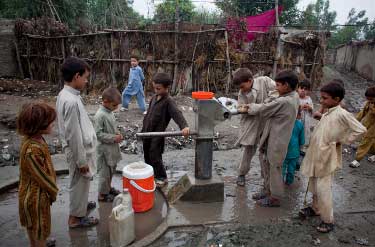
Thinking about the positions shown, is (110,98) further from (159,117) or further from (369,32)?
(369,32)

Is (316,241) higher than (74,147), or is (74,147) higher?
(74,147)

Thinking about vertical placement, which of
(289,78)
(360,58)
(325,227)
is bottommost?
(325,227)

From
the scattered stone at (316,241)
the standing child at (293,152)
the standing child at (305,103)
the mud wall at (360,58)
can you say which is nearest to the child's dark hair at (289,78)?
the standing child at (293,152)

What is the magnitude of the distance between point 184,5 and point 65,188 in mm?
18362

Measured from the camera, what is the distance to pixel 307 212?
10.3 feet

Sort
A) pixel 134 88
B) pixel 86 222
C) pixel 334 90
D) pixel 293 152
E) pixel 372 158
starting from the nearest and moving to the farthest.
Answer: pixel 334 90
pixel 86 222
pixel 293 152
pixel 372 158
pixel 134 88

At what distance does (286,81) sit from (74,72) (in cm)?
199

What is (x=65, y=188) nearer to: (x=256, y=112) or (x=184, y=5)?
(x=256, y=112)

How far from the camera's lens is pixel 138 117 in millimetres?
7527

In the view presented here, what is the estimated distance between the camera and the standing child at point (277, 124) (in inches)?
122

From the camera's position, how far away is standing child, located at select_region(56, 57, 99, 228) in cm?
264

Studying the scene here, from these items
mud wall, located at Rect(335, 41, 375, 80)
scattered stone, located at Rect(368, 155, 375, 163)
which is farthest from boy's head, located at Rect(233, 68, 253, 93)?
mud wall, located at Rect(335, 41, 375, 80)

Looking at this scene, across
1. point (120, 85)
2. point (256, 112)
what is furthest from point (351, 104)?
point (256, 112)

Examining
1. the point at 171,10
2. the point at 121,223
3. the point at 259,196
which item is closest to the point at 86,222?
the point at 121,223
